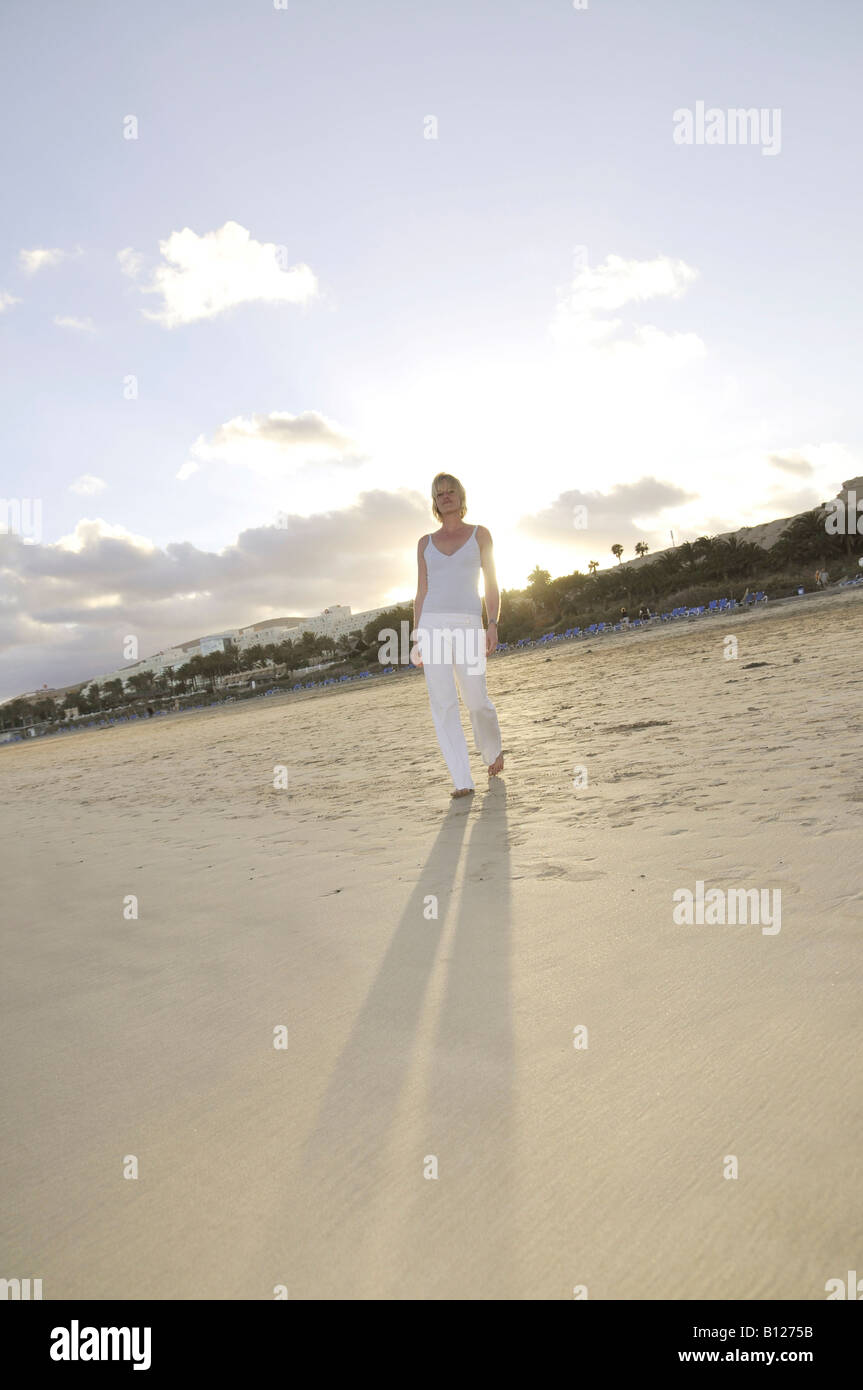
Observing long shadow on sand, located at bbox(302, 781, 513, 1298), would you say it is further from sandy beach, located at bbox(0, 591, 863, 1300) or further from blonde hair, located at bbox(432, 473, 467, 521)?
blonde hair, located at bbox(432, 473, 467, 521)

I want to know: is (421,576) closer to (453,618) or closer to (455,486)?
(453,618)

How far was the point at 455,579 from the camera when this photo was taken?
5289 millimetres

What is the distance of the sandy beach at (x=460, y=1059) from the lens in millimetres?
1312

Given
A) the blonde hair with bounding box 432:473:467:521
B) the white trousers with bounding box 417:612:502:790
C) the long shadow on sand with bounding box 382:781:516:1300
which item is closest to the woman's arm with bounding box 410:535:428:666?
the white trousers with bounding box 417:612:502:790

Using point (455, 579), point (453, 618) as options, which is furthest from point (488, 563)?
point (453, 618)

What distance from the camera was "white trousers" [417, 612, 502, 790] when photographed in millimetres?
5164

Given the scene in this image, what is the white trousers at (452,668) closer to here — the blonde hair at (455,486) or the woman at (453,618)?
the woman at (453,618)

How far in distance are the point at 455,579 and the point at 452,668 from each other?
23.5 inches

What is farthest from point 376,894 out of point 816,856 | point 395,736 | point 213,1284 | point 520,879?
point 395,736

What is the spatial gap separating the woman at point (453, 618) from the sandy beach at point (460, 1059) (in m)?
0.77
